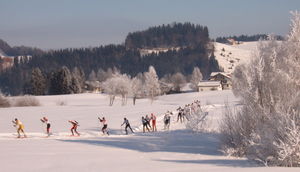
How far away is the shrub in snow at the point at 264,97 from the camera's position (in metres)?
16.6

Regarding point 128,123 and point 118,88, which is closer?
point 128,123

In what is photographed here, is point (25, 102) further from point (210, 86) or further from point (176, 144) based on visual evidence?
point (210, 86)

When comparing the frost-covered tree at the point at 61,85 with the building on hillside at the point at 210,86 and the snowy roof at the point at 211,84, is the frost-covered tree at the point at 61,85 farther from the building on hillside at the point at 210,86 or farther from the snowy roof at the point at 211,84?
the snowy roof at the point at 211,84

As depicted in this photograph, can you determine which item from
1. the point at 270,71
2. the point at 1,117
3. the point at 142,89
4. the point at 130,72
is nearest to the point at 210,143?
the point at 270,71

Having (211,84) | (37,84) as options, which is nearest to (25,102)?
(37,84)

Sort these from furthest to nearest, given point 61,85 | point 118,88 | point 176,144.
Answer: point 61,85 < point 118,88 < point 176,144

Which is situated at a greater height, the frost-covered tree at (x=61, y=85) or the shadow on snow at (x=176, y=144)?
the frost-covered tree at (x=61, y=85)

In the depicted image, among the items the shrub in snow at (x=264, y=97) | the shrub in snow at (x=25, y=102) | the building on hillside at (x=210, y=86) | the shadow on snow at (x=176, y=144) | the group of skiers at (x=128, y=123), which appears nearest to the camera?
the shrub in snow at (x=264, y=97)

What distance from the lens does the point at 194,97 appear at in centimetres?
8806

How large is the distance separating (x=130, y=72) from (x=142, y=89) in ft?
318

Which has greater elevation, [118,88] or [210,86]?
[210,86]

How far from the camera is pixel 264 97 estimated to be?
18281mm

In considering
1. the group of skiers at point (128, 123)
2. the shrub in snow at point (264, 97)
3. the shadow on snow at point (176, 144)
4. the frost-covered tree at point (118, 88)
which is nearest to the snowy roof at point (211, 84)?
the frost-covered tree at point (118, 88)

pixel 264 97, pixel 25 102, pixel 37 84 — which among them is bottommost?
pixel 264 97
